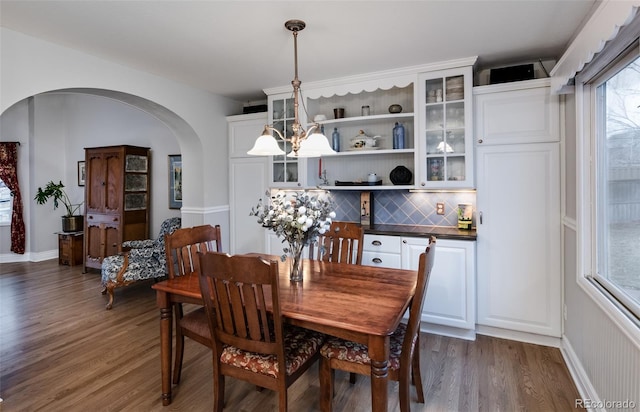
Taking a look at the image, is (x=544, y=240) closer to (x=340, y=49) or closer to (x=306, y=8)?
A: (x=340, y=49)

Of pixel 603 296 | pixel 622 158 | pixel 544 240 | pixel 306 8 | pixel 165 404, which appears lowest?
pixel 165 404

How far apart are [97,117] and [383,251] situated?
5799 mm

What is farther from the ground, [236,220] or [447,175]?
[447,175]

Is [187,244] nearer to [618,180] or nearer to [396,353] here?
[396,353]

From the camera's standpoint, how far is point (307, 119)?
372cm

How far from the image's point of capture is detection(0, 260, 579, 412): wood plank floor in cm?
212

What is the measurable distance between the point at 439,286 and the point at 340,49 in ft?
7.24

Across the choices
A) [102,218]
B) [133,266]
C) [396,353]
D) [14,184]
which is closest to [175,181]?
[102,218]

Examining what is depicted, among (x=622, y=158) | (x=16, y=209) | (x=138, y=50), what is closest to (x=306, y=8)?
(x=138, y=50)

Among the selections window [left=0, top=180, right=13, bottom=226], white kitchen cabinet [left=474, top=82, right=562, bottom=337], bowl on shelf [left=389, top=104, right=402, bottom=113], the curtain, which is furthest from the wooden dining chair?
window [left=0, top=180, right=13, bottom=226]

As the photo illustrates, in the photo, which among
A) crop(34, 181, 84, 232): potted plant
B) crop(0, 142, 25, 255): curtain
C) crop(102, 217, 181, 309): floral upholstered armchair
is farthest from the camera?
crop(34, 181, 84, 232): potted plant

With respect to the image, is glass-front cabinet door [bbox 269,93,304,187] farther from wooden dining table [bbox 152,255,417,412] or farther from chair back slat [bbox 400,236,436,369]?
chair back slat [bbox 400,236,436,369]

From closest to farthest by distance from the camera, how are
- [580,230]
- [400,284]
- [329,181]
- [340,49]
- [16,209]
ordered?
[400,284]
[580,230]
[340,49]
[329,181]
[16,209]
